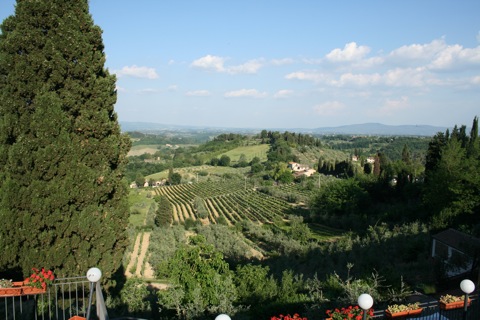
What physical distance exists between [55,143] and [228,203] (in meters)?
37.6

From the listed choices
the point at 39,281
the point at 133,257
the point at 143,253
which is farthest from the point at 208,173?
the point at 39,281

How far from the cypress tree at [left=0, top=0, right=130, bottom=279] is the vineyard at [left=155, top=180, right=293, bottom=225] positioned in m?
27.3

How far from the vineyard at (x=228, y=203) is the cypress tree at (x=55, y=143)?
27.3m

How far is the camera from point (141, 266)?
64.3 ft

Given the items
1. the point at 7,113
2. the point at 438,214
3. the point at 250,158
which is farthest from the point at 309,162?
the point at 7,113

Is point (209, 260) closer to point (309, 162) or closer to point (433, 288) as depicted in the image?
point (433, 288)

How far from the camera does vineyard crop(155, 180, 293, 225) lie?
37.1 m

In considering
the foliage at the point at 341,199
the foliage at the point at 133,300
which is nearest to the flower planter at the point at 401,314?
the foliage at the point at 133,300

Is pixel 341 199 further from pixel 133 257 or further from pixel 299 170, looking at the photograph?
pixel 299 170

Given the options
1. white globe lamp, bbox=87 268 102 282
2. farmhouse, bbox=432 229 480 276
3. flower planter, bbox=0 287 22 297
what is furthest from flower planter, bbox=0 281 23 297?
farmhouse, bbox=432 229 480 276

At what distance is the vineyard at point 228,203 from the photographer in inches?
1460

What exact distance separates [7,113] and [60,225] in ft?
8.71

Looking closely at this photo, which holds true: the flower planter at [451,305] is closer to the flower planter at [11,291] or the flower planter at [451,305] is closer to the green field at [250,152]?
the flower planter at [11,291]

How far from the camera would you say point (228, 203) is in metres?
44.5
